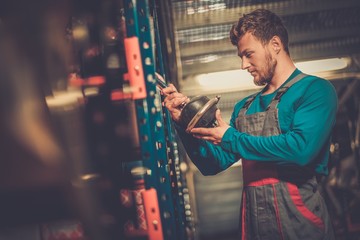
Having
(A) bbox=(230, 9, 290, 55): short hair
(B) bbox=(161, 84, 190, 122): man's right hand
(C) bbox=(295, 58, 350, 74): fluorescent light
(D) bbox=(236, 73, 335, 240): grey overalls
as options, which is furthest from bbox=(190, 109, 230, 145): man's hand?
(C) bbox=(295, 58, 350, 74): fluorescent light

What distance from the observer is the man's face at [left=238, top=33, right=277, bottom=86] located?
235 centimetres

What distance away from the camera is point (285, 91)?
84.4 inches

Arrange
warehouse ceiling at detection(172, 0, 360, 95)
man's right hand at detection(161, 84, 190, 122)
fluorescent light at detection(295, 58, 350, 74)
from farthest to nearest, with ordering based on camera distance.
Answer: fluorescent light at detection(295, 58, 350, 74), warehouse ceiling at detection(172, 0, 360, 95), man's right hand at detection(161, 84, 190, 122)

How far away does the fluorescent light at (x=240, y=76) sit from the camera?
4.96 m

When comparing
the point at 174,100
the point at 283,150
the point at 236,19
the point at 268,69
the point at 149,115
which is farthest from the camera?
the point at 236,19

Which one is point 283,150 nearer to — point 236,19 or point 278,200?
point 278,200

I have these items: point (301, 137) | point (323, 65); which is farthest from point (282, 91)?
point (323, 65)

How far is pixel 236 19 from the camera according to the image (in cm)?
389

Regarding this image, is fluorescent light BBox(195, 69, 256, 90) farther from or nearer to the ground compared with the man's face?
nearer to the ground

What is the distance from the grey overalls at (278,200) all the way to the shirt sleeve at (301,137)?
140mm

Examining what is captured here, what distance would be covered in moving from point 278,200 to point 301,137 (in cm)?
43

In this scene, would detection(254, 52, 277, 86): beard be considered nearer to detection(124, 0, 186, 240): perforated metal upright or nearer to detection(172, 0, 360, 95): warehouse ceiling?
detection(124, 0, 186, 240): perforated metal upright

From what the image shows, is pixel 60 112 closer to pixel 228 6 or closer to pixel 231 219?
pixel 228 6

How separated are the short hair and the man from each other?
0.61ft
